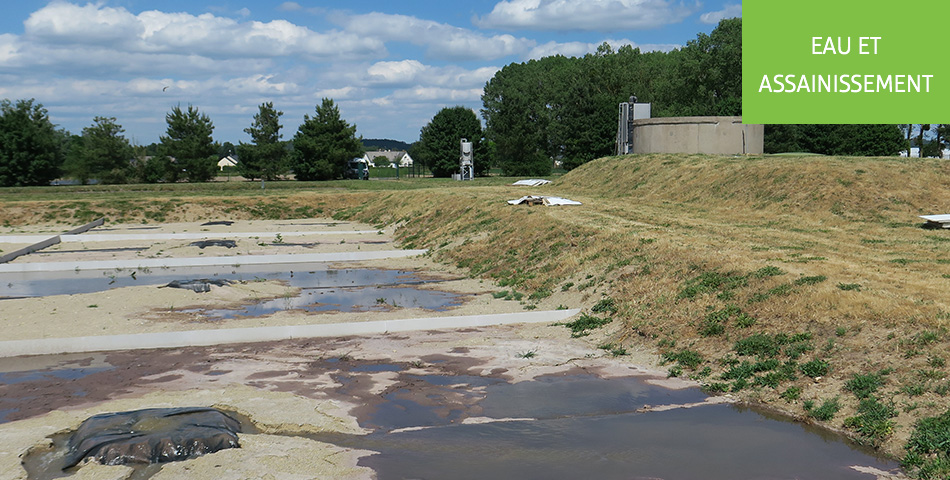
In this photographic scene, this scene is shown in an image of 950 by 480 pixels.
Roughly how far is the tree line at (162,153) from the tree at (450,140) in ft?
34.8

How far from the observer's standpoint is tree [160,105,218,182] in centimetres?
7912

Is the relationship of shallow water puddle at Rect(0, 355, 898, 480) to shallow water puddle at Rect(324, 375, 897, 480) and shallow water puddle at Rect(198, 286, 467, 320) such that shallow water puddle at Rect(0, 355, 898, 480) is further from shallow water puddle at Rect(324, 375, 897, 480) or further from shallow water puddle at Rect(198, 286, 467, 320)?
shallow water puddle at Rect(198, 286, 467, 320)

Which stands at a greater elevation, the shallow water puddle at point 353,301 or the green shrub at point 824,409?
the shallow water puddle at point 353,301

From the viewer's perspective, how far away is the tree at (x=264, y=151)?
85125 millimetres

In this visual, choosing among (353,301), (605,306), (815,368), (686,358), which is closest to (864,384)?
(815,368)

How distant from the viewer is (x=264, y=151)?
85.2m

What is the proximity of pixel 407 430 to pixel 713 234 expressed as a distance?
16920 mm

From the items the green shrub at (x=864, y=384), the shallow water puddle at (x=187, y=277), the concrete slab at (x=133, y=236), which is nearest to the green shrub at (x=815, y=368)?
the green shrub at (x=864, y=384)

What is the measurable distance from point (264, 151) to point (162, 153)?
10.5 m

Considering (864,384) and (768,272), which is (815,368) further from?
(768,272)

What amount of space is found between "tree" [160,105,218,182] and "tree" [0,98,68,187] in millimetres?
10447

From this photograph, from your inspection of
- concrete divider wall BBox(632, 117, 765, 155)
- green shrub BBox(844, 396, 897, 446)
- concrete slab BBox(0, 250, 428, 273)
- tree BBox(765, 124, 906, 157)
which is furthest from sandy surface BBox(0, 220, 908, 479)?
tree BBox(765, 124, 906, 157)

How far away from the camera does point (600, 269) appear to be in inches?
901

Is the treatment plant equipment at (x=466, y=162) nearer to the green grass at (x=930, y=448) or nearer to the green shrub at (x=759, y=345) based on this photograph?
the green shrub at (x=759, y=345)
